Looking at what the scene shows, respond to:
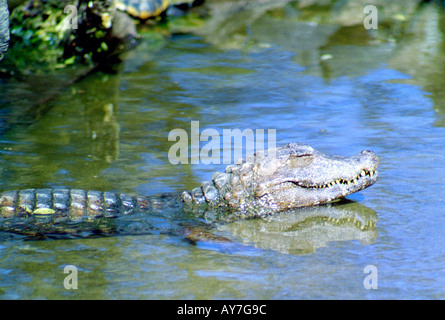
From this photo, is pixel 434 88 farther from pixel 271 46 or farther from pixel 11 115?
pixel 11 115

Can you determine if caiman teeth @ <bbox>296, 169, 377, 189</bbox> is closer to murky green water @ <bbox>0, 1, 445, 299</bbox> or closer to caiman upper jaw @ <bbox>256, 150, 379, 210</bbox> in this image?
caiman upper jaw @ <bbox>256, 150, 379, 210</bbox>

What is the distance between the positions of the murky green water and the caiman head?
315mm

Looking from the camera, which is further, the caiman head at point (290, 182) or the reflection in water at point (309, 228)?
the caiman head at point (290, 182)

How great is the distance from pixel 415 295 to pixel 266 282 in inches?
37.0

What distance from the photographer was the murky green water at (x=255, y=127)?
13.1ft

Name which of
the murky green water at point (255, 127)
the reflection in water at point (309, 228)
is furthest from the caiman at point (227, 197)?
the murky green water at point (255, 127)

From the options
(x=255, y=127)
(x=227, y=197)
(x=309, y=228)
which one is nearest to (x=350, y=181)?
(x=309, y=228)

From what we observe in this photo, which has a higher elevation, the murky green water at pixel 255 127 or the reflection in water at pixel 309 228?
the murky green water at pixel 255 127

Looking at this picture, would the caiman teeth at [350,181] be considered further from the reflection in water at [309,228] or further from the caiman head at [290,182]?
the reflection in water at [309,228]

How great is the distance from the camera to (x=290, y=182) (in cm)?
526

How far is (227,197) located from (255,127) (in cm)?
205

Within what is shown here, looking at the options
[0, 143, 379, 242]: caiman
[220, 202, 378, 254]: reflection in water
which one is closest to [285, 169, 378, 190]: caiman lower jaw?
[0, 143, 379, 242]: caiman

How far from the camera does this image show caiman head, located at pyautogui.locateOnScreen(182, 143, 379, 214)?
17.2ft

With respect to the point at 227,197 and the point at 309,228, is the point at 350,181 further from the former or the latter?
the point at 227,197
